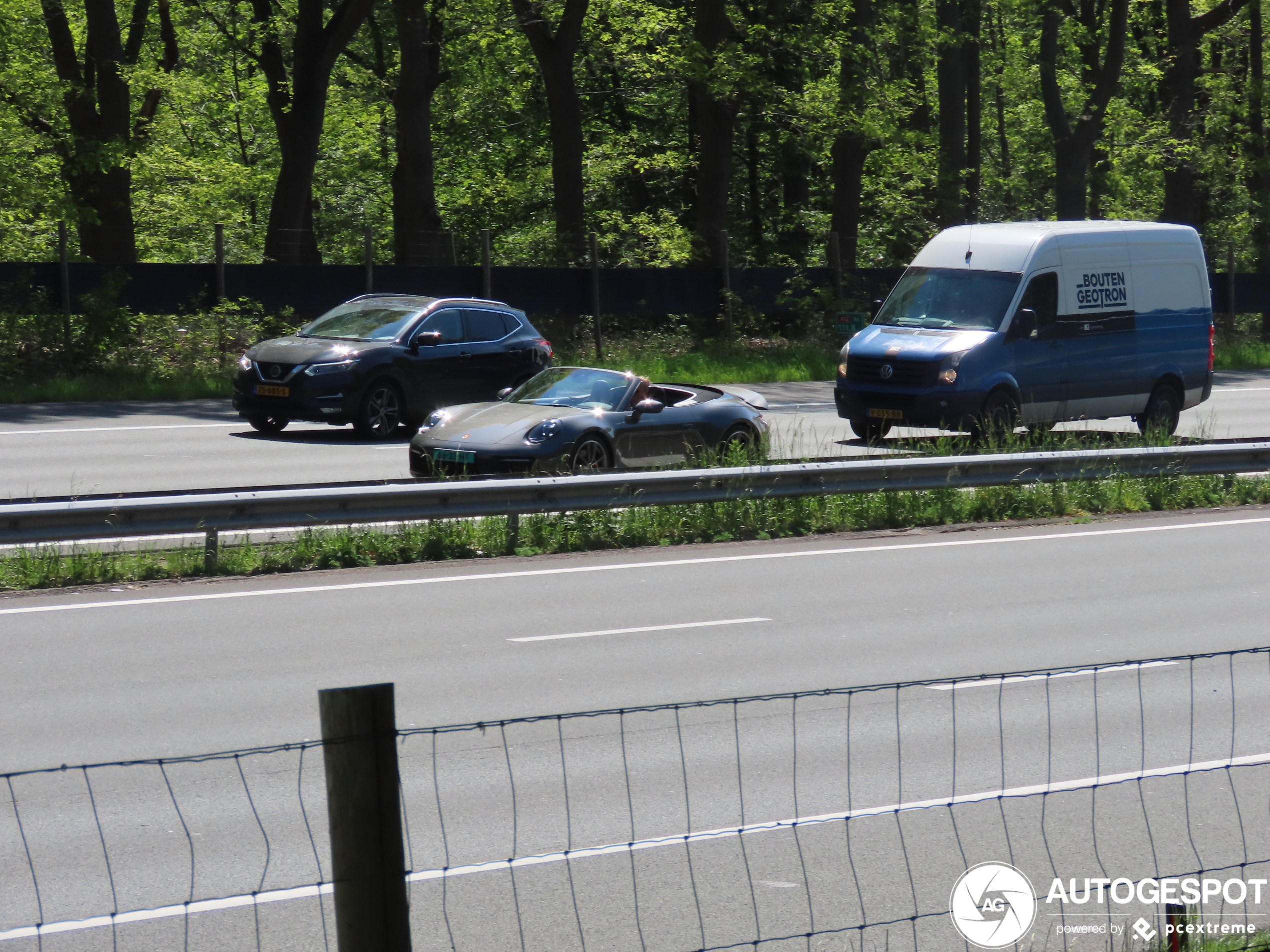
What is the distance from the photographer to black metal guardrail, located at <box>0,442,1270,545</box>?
35.4ft

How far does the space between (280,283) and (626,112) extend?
58.9 ft

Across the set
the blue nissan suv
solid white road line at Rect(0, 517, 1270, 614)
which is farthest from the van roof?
the blue nissan suv

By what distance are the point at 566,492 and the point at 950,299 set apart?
815 cm

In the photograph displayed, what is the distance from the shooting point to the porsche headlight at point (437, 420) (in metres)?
14.7

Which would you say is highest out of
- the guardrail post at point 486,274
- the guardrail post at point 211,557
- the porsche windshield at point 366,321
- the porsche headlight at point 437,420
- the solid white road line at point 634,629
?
the guardrail post at point 486,274

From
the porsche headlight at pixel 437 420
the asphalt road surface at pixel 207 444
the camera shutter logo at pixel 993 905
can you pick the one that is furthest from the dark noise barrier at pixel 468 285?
the camera shutter logo at pixel 993 905

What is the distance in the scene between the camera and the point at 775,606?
10266 millimetres

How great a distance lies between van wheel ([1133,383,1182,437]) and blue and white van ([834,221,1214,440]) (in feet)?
0.06

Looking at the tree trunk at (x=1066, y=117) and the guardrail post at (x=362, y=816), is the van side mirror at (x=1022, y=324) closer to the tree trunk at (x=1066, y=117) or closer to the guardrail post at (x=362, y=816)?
the guardrail post at (x=362, y=816)

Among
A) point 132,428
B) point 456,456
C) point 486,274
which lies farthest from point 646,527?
point 486,274

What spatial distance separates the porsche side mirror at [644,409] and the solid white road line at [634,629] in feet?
17.8

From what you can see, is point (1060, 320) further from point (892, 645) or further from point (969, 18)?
point (969, 18)

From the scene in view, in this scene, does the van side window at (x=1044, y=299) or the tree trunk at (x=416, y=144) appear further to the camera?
the tree trunk at (x=416, y=144)

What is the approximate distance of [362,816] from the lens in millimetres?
2969
